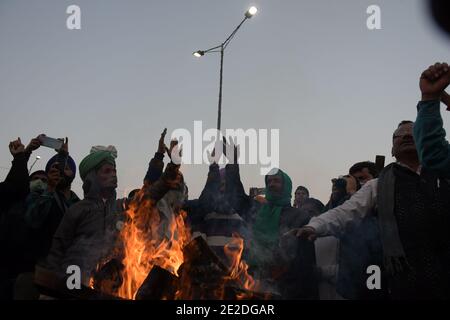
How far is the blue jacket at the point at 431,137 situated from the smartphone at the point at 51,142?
3952mm

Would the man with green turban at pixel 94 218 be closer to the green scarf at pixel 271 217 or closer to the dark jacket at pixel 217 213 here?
the dark jacket at pixel 217 213

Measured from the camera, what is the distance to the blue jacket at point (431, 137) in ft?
9.38

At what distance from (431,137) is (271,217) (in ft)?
8.72

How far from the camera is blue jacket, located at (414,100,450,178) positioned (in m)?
2.86

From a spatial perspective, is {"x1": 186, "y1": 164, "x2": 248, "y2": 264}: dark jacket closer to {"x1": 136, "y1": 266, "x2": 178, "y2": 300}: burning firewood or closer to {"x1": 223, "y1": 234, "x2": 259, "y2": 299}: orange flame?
{"x1": 223, "y1": 234, "x2": 259, "y2": 299}: orange flame

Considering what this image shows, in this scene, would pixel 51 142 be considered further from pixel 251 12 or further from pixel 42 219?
pixel 251 12

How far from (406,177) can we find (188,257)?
1.77 metres

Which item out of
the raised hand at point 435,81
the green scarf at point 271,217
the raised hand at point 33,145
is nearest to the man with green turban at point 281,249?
the green scarf at point 271,217

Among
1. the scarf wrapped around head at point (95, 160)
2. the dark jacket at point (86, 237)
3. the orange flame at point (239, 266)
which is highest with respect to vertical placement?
the scarf wrapped around head at point (95, 160)

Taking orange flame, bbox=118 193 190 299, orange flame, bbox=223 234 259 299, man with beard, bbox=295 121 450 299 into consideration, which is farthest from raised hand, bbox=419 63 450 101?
orange flame, bbox=118 193 190 299

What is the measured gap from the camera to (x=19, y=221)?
450cm

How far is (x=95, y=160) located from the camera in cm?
479

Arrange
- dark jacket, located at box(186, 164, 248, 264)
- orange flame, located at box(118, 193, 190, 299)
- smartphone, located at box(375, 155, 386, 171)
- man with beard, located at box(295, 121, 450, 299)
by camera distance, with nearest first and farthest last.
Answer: man with beard, located at box(295, 121, 450, 299) → orange flame, located at box(118, 193, 190, 299) → dark jacket, located at box(186, 164, 248, 264) → smartphone, located at box(375, 155, 386, 171)

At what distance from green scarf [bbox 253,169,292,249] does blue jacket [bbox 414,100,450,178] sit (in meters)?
2.39
